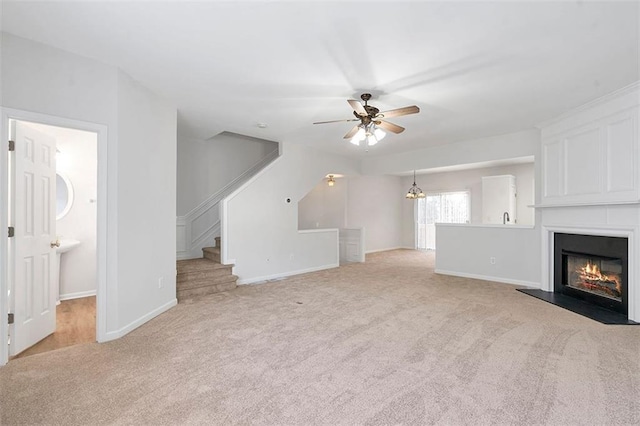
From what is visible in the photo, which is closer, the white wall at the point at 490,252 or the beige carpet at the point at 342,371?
the beige carpet at the point at 342,371

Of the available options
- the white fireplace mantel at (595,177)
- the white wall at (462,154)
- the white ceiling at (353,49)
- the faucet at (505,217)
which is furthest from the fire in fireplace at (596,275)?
the faucet at (505,217)

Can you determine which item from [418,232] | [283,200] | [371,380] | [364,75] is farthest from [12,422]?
[418,232]

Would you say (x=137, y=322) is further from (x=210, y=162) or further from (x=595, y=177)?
(x=595, y=177)

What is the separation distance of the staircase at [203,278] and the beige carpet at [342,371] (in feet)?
2.13

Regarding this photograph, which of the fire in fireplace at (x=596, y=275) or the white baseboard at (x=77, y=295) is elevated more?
the fire in fireplace at (x=596, y=275)

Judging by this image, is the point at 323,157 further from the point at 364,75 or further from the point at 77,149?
the point at 77,149

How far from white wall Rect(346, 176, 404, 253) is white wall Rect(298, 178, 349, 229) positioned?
345 millimetres

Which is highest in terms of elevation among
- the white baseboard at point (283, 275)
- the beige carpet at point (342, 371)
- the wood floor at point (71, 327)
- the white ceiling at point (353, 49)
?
the white ceiling at point (353, 49)

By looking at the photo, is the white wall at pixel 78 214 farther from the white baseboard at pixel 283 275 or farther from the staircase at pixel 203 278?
the white baseboard at pixel 283 275

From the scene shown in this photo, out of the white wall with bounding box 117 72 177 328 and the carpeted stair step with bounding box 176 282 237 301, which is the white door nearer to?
the white wall with bounding box 117 72 177 328

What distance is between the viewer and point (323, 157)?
703 centimetres

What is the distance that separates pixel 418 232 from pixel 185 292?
26.4 ft

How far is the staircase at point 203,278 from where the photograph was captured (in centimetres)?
467

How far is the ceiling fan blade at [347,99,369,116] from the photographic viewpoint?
10.1 ft
